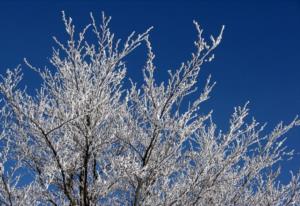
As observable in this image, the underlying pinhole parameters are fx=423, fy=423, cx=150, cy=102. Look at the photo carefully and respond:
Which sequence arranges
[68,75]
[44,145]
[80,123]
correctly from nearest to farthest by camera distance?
[80,123] → [68,75] → [44,145]

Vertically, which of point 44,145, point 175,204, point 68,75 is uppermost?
point 68,75

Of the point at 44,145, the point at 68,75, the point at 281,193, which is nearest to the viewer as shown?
the point at 68,75

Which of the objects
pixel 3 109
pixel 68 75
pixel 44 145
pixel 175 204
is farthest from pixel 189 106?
pixel 3 109

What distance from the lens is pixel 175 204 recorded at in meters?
6.30

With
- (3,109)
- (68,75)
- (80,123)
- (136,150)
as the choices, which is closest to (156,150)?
(136,150)

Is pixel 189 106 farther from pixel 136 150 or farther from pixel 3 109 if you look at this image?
pixel 3 109

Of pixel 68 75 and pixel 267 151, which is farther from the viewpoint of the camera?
pixel 267 151

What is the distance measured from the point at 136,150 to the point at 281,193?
300 cm

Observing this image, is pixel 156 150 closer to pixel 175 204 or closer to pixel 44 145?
pixel 175 204

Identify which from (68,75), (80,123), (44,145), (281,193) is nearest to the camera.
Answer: (80,123)

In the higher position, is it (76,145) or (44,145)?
(44,145)

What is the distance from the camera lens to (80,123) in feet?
20.4

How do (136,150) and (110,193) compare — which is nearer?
(136,150)

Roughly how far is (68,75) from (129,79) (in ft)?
3.83
